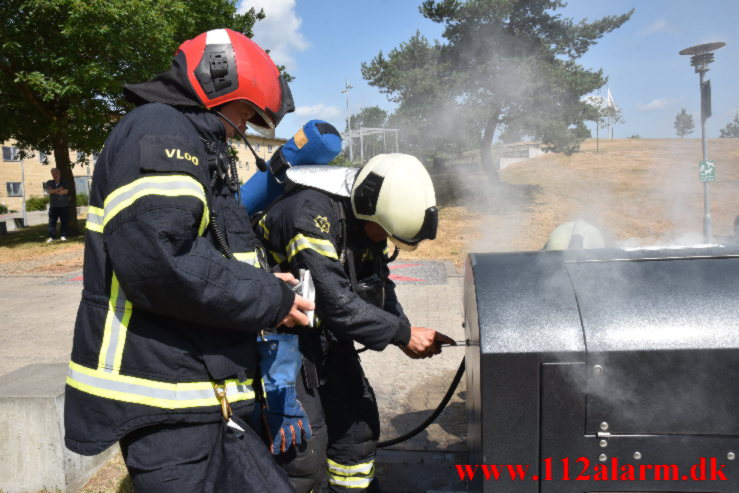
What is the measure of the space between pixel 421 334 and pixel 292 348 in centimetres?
59

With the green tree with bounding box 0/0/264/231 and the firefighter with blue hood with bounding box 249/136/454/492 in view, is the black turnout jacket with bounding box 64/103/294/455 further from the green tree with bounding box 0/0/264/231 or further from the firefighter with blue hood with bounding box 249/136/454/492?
the green tree with bounding box 0/0/264/231

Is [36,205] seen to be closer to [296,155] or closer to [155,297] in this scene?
[296,155]

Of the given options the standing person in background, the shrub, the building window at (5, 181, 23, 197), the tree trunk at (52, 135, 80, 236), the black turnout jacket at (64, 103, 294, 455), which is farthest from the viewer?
the building window at (5, 181, 23, 197)

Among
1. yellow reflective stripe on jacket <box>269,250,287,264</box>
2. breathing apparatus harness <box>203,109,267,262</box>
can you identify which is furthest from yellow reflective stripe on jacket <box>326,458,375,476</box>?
breathing apparatus harness <box>203,109,267,262</box>

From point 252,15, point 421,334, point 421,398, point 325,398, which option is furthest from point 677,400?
point 252,15

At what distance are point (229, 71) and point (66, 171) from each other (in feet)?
49.6

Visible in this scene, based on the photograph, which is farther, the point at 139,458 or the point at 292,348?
the point at 292,348

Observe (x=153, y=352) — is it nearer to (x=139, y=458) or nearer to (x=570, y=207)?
(x=139, y=458)

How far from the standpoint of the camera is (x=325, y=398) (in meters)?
2.34

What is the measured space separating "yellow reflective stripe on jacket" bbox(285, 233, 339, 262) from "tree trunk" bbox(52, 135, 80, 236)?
13.8m

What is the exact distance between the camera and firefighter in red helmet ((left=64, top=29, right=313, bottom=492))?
125cm

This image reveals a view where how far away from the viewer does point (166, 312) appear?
1.30 m

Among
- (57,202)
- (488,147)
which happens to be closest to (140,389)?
(57,202)

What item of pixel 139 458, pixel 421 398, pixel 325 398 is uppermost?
pixel 139 458
